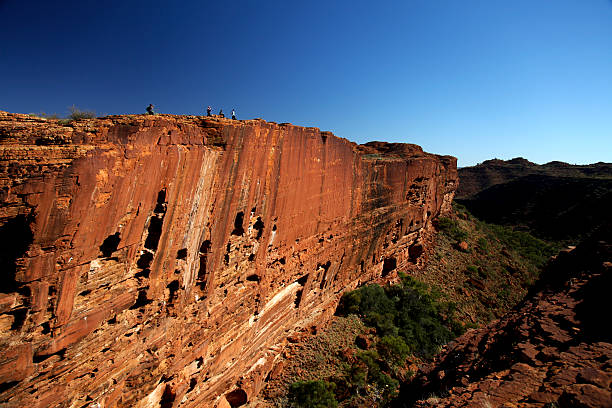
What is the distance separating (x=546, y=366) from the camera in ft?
17.9

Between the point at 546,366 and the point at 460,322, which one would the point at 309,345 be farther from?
the point at 460,322

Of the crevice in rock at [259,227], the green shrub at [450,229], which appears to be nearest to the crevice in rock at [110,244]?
the crevice in rock at [259,227]

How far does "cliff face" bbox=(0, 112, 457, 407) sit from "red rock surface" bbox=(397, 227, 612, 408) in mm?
5914

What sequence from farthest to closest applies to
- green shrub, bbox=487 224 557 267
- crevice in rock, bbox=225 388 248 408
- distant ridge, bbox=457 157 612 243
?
distant ridge, bbox=457 157 612 243 < green shrub, bbox=487 224 557 267 < crevice in rock, bbox=225 388 248 408

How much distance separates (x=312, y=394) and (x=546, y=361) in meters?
7.13

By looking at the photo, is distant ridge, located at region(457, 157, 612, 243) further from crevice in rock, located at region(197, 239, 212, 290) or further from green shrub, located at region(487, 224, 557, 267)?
crevice in rock, located at region(197, 239, 212, 290)

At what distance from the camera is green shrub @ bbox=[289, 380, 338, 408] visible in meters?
9.40

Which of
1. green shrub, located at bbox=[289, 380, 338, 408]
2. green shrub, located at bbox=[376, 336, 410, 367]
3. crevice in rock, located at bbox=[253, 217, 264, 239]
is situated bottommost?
green shrub, located at bbox=[289, 380, 338, 408]

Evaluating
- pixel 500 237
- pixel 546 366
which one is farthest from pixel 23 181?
pixel 500 237

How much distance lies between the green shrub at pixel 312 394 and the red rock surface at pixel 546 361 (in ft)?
8.20

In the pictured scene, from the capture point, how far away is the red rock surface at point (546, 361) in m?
4.41

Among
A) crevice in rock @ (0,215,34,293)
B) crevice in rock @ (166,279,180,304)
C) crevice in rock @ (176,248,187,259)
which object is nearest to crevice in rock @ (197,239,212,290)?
crevice in rock @ (176,248,187,259)

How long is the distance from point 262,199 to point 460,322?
15714 millimetres

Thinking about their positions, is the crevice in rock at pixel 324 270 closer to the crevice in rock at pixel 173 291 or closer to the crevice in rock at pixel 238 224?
the crevice in rock at pixel 238 224
